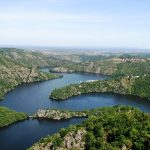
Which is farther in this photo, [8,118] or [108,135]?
[8,118]

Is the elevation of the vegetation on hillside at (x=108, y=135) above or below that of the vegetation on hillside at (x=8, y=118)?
above

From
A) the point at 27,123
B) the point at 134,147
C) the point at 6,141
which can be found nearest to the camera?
the point at 134,147

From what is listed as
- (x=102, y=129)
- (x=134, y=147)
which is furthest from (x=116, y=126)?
(x=134, y=147)

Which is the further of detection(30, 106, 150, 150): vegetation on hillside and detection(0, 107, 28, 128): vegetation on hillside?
detection(0, 107, 28, 128): vegetation on hillside

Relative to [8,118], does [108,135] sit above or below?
above

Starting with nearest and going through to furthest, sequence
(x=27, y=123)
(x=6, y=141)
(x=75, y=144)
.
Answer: (x=75, y=144), (x=6, y=141), (x=27, y=123)

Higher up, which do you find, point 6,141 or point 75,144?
point 75,144

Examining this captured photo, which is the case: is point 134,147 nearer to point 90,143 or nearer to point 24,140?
point 90,143

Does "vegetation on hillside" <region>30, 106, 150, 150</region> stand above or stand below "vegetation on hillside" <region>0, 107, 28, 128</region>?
above
